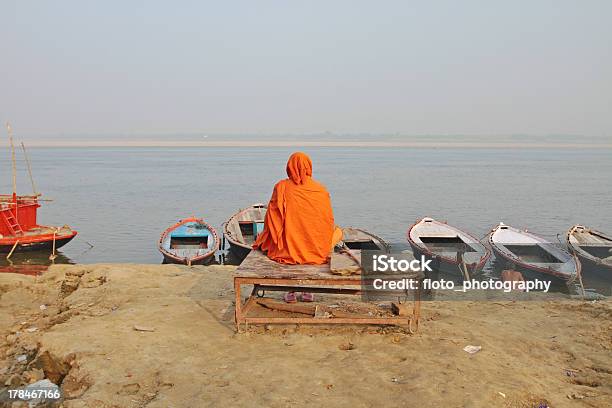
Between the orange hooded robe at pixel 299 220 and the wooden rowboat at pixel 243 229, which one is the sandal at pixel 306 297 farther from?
the wooden rowboat at pixel 243 229

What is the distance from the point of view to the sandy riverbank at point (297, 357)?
4.43 metres

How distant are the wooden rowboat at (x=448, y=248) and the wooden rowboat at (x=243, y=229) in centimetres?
522

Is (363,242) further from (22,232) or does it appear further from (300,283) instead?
(22,232)

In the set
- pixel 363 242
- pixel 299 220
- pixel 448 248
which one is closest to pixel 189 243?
pixel 363 242

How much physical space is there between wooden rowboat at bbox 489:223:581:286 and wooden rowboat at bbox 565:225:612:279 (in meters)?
0.35

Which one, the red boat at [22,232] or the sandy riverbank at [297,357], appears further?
the red boat at [22,232]

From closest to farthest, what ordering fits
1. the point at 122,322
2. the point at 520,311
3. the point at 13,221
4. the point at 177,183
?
the point at 122,322
the point at 520,311
the point at 13,221
the point at 177,183

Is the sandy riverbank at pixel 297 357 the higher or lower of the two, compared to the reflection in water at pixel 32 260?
higher

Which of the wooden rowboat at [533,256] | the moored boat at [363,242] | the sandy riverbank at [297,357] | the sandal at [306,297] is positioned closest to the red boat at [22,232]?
the moored boat at [363,242]

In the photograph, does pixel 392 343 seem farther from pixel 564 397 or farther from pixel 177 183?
pixel 177 183

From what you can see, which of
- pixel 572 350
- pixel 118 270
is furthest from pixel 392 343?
pixel 118 270

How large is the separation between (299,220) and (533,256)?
11.2 meters

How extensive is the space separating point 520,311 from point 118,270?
693 cm

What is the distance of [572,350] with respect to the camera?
5.79 meters
